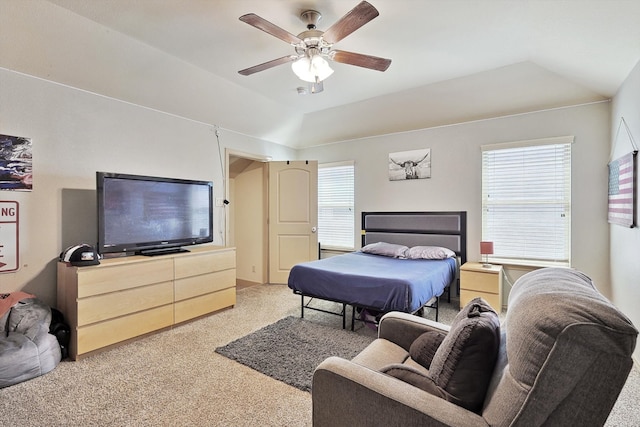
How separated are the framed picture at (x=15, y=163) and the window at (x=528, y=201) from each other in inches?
200

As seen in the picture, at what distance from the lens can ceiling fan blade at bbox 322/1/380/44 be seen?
1850 millimetres

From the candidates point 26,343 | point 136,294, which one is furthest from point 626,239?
point 26,343

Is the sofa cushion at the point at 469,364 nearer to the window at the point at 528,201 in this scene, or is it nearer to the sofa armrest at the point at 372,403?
the sofa armrest at the point at 372,403

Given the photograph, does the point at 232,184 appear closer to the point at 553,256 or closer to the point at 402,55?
the point at 402,55

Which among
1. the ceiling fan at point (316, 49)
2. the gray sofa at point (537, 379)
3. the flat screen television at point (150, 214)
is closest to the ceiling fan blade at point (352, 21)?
the ceiling fan at point (316, 49)

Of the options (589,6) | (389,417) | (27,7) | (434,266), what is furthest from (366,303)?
(27,7)

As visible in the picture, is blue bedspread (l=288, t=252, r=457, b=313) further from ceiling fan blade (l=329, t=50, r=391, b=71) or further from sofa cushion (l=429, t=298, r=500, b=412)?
ceiling fan blade (l=329, t=50, r=391, b=71)

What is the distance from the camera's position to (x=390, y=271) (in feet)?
10.9

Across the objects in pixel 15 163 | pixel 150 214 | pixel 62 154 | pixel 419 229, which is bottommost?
pixel 419 229

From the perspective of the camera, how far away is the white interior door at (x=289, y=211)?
5.33 meters

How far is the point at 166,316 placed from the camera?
331 cm

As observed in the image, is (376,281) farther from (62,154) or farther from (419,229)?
(62,154)

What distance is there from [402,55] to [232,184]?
3.87 m

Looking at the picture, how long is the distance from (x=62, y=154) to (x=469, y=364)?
3.82 meters
